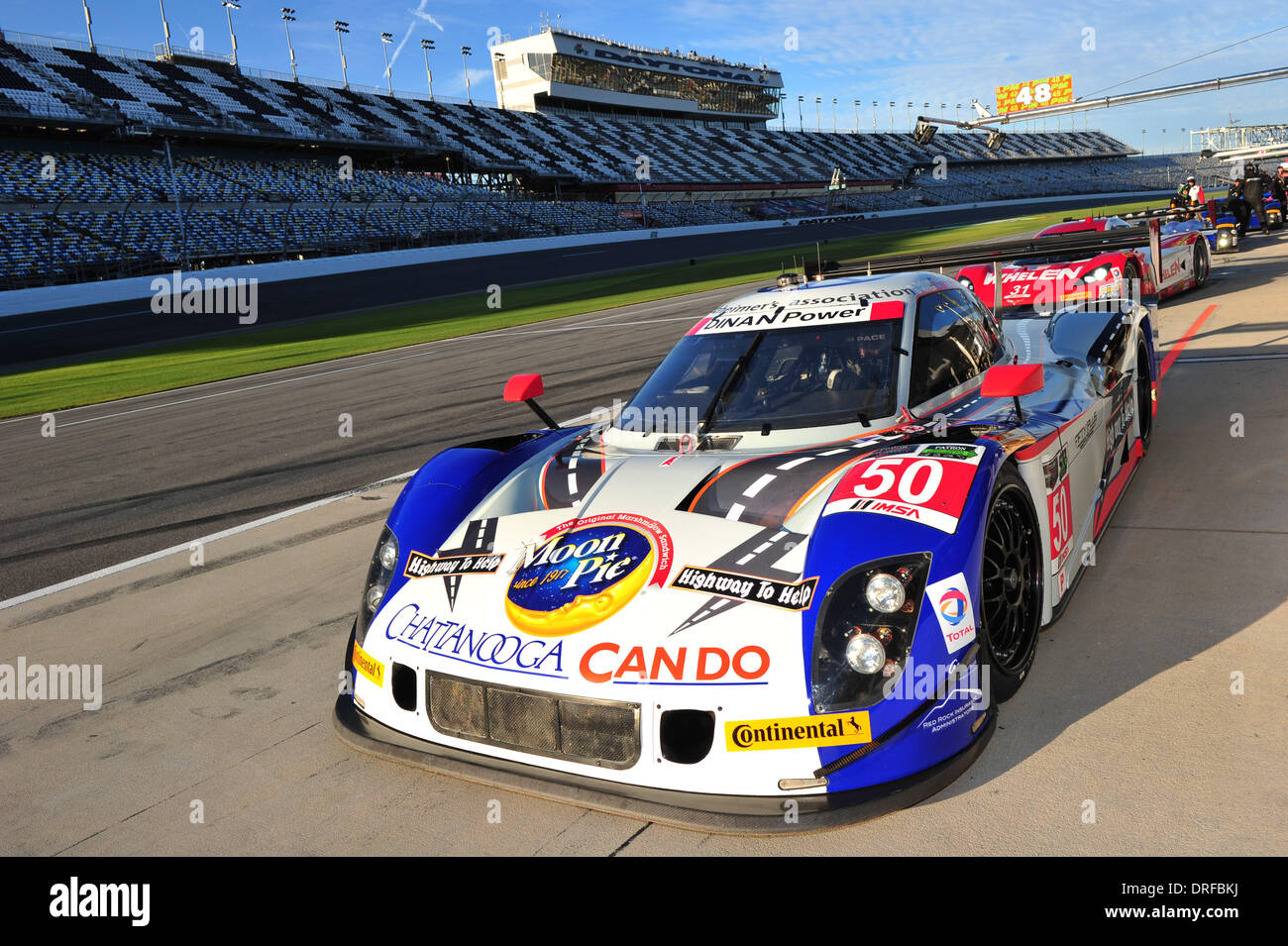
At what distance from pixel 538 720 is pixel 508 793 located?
0.35m

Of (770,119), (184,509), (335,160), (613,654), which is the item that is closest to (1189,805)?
(613,654)

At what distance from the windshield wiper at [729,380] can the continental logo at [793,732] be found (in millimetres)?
1731

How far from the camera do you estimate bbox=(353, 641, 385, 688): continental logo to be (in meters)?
3.13

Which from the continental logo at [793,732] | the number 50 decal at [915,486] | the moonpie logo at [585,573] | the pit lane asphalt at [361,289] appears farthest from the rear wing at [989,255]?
the pit lane asphalt at [361,289]

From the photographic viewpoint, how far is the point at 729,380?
169 inches

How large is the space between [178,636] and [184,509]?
283 centimetres

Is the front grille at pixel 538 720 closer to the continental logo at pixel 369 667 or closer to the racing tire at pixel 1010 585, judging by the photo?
the continental logo at pixel 369 667

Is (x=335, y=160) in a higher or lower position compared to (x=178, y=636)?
higher

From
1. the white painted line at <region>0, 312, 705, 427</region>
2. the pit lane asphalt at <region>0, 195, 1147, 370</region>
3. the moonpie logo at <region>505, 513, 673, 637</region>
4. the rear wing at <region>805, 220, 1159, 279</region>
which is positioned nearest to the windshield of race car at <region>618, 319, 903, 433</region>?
the moonpie logo at <region>505, 513, 673, 637</region>

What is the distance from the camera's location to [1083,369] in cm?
497

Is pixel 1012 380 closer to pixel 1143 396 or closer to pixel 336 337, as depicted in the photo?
pixel 1143 396

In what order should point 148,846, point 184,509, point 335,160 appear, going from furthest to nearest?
point 335,160 < point 184,509 < point 148,846

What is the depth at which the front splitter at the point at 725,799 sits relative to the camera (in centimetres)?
254
